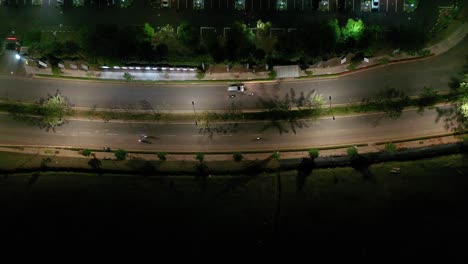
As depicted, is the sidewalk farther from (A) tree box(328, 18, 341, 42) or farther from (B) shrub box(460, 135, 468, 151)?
(B) shrub box(460, 135, 468, 151)

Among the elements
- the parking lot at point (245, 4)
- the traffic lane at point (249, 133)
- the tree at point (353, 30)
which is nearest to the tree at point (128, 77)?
the traffic lane at point (249, 133)

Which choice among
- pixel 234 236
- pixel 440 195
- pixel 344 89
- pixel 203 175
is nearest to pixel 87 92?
pixel 203 175

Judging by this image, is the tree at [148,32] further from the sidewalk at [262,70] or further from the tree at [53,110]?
the tree at [53,110]

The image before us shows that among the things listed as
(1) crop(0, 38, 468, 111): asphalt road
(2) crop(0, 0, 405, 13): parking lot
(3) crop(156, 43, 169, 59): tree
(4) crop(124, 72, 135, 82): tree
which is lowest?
(1) crop(0, 38, 468, 111): asphalt road

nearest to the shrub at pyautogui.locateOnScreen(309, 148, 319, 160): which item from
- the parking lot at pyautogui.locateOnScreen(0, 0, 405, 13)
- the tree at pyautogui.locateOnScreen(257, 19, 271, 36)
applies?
the tree at pyautogui.locateOnScreen(257, 19, 271, 36)

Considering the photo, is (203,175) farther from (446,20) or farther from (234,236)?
(446,20)
